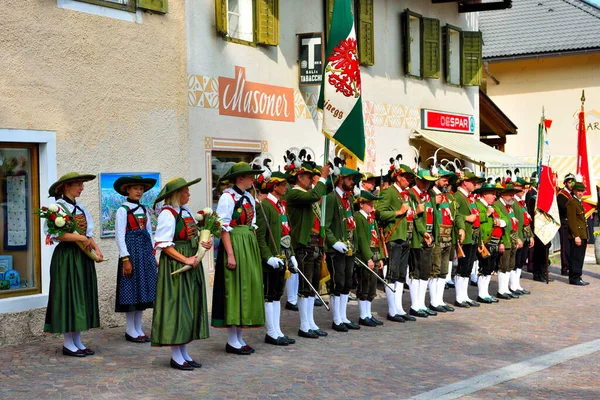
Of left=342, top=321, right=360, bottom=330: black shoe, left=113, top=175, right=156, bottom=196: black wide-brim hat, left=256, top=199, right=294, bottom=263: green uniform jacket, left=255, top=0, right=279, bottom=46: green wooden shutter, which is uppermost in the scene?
left=255, top=0, right=279, bottom=46: green wooden shutter

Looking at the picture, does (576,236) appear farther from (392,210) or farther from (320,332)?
(320,332)

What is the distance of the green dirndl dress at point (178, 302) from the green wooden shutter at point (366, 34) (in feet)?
29.5

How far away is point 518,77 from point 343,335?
2222 centimetres

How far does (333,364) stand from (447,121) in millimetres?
11983

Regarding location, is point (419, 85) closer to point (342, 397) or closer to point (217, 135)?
point (217, 135)

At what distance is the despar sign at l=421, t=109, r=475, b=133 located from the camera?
18.9 m

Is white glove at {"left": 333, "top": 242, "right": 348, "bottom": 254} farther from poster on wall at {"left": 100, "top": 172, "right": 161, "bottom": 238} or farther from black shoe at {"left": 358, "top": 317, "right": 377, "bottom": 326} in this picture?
poster on wall at {"left": 100, "top": 172, "right": 161, "bottom": 238}

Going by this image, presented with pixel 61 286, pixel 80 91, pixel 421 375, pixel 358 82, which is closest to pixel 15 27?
pixel 80 91

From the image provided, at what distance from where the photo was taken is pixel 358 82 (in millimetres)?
11383

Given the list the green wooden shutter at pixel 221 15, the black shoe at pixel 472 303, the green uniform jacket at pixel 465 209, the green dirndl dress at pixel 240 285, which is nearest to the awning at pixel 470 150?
the green uniform jacket at pixel 465 209

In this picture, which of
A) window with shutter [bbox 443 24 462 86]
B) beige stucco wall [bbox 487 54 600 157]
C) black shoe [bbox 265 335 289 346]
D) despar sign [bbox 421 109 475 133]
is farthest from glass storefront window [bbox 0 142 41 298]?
beige stucco wall [bbox 487 54 600 157]

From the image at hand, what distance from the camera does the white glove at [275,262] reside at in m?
9.36

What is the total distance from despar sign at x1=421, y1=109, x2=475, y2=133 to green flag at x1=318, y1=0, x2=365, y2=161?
25.4 feet

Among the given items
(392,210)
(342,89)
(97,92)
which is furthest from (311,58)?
(97,92)
